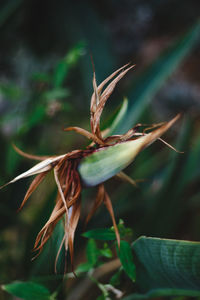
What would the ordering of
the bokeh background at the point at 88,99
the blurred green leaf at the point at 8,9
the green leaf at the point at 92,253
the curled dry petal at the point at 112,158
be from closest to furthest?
the curled dry petal at the point at 112,158, the green leaf at the point at 92,253, the bokeh background at the point at 88,99, the blurred green leaf at the point at 8,9

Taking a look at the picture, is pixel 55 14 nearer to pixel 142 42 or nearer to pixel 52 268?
pixel 142 42

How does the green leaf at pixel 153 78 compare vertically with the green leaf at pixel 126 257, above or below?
above

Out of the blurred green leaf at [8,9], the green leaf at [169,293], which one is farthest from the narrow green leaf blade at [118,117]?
the blurred green leaf at [8,9]

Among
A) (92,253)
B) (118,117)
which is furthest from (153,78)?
(92,253)

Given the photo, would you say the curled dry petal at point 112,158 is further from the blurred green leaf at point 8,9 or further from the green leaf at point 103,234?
the blurred green leaf at point 8,9

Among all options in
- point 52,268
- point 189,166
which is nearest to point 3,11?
point 189,166

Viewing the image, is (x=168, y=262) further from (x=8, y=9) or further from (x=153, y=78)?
(x=8, y=9)
